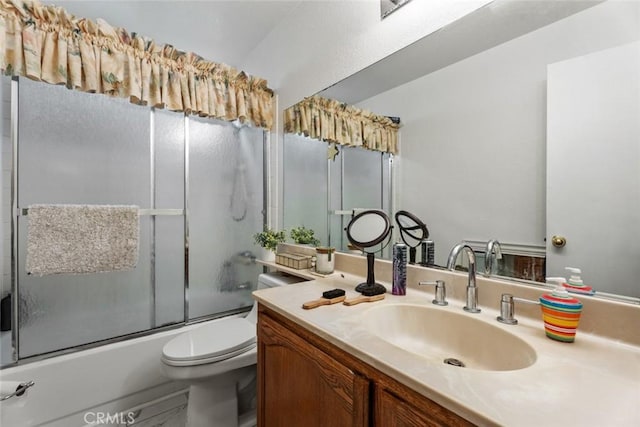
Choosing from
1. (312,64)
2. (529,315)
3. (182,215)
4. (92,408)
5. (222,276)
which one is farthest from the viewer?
(222,276)

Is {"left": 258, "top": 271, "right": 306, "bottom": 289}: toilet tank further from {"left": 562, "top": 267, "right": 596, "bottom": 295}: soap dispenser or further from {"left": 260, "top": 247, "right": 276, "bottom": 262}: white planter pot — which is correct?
{"left": 562, "top": 267, "right": 596, "bottom": 295}: soap dispenser

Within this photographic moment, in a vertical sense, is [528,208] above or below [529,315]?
above

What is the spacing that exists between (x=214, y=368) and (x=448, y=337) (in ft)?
3.40

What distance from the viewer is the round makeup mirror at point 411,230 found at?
1132mm

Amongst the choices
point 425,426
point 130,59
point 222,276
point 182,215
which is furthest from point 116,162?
point 425,426

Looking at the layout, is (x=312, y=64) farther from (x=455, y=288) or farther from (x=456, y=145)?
(x=455, y=288)

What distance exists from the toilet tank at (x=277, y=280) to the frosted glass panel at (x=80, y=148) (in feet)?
2.92

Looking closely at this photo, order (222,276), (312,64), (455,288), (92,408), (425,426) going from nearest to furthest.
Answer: (425,426)
(455,288)
(92,408)
(312,64)
(222,276)

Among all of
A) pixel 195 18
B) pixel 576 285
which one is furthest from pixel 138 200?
pixel 576 285

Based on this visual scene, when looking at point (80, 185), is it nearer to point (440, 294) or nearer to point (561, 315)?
point (440, 294)

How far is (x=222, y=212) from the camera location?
200cm

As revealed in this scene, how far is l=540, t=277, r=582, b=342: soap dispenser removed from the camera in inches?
25.5

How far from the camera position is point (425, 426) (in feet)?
1.65

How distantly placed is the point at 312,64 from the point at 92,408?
227 centimetres
